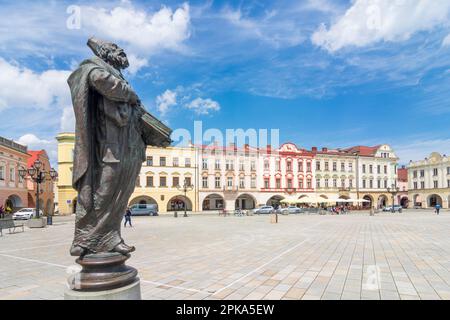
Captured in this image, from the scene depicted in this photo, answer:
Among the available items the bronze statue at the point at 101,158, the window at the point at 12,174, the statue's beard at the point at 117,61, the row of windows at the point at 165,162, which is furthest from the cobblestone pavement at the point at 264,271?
the row of windows at the point at 165,162

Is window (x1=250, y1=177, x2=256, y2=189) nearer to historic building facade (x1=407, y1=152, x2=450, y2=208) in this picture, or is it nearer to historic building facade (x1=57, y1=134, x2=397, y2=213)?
historic building facade (x1=57, y1=134, x2=397, y2=213)

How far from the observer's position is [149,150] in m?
42.9

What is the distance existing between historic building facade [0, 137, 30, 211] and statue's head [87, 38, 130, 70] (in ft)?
104

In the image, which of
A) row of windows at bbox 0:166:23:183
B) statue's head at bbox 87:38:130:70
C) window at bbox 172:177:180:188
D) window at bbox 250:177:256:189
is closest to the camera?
statue's head at bbox 87:38:130:70

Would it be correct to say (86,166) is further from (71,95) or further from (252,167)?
(252,167)

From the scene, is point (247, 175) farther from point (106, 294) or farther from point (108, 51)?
point (106, 294)

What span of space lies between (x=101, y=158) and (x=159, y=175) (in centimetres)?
4198

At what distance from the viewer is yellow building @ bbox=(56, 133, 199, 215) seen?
40.2 metres

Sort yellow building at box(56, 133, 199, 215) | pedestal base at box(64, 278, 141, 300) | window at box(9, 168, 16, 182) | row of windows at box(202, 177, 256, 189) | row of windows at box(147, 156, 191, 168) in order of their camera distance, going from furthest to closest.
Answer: row of windows at box(202, 177, 256, 189), row of windows at box(147, 156, 191, 168), yellow building at box(56, 133, 199, 215), window at box(9, 168, 16, 182), pedestal base at box(64, 278, 141, 300)

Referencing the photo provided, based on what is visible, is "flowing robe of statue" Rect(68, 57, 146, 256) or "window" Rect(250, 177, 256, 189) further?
"window" Rect(250, 177, 256, 189)

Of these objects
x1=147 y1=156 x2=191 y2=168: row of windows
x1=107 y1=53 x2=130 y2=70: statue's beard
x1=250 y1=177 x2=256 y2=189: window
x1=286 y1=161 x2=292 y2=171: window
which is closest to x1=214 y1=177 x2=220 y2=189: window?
x1=147 y1=156 x2=191 y2=168: row of windows
